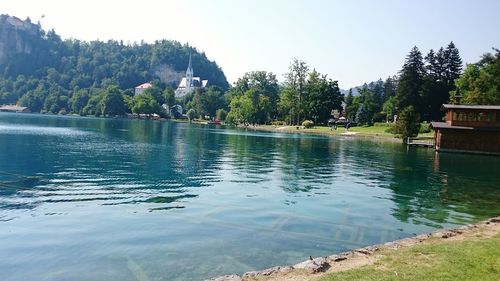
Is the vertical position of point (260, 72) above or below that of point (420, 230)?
above

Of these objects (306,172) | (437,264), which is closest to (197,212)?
(437,264)

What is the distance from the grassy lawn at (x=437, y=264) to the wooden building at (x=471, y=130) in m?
60.9

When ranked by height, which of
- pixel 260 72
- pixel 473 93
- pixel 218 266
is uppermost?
pixel 260 72

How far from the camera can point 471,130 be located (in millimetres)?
67750

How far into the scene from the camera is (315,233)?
17.4 metres

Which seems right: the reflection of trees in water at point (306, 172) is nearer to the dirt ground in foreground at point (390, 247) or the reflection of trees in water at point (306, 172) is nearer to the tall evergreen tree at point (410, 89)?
the dirt ground in foreground at point (390, 247)

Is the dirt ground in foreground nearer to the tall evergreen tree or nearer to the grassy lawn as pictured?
the grassy lawn

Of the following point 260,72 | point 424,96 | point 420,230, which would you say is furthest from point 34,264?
point 260,72

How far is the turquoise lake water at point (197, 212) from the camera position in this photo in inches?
533

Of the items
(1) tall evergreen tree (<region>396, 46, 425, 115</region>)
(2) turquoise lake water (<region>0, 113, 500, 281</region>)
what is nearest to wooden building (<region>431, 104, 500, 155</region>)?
(2) turquoise lake water (<region>0, 113, 500, 281</region>)

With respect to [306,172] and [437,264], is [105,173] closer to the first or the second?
[306,172]

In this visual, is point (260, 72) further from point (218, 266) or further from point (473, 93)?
point (218, 266)

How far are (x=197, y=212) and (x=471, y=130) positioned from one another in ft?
201

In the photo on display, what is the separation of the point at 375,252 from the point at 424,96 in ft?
346
